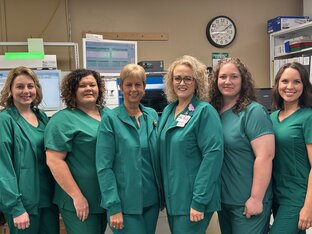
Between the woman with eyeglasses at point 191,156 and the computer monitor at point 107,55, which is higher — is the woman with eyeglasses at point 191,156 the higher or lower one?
the lower one

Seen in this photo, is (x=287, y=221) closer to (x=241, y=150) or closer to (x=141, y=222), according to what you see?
(x=241, y=150)

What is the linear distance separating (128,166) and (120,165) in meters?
0.04

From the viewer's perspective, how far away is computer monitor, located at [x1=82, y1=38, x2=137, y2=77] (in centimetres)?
309

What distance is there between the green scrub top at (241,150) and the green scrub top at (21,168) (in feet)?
3.26

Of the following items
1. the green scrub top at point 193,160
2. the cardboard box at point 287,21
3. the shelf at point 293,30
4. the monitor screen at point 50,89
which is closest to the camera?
the green scrub top at point 193,160

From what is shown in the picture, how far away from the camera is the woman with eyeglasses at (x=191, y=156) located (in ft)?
4.99

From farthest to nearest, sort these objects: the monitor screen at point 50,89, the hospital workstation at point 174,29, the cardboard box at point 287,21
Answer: the cardboard box at point 287,21
the hospital workstation at point 174,29
the monitor screen at point 50,89

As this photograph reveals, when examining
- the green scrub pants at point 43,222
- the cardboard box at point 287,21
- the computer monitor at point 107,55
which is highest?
the cardboard box at point 287,21

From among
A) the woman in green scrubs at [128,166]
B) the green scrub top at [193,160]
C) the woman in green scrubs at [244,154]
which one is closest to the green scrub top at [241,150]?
the woman in green scrubs at [244,154]

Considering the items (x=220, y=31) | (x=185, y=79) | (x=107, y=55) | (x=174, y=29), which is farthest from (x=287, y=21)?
(x=185, y=79)

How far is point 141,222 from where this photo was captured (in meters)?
1.61

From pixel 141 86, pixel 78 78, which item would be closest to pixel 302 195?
pixel 141 86

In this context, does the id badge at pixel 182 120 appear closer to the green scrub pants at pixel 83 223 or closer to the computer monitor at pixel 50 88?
the green scrub pants at pixel 83 223

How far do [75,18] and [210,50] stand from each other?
6.16 feet
